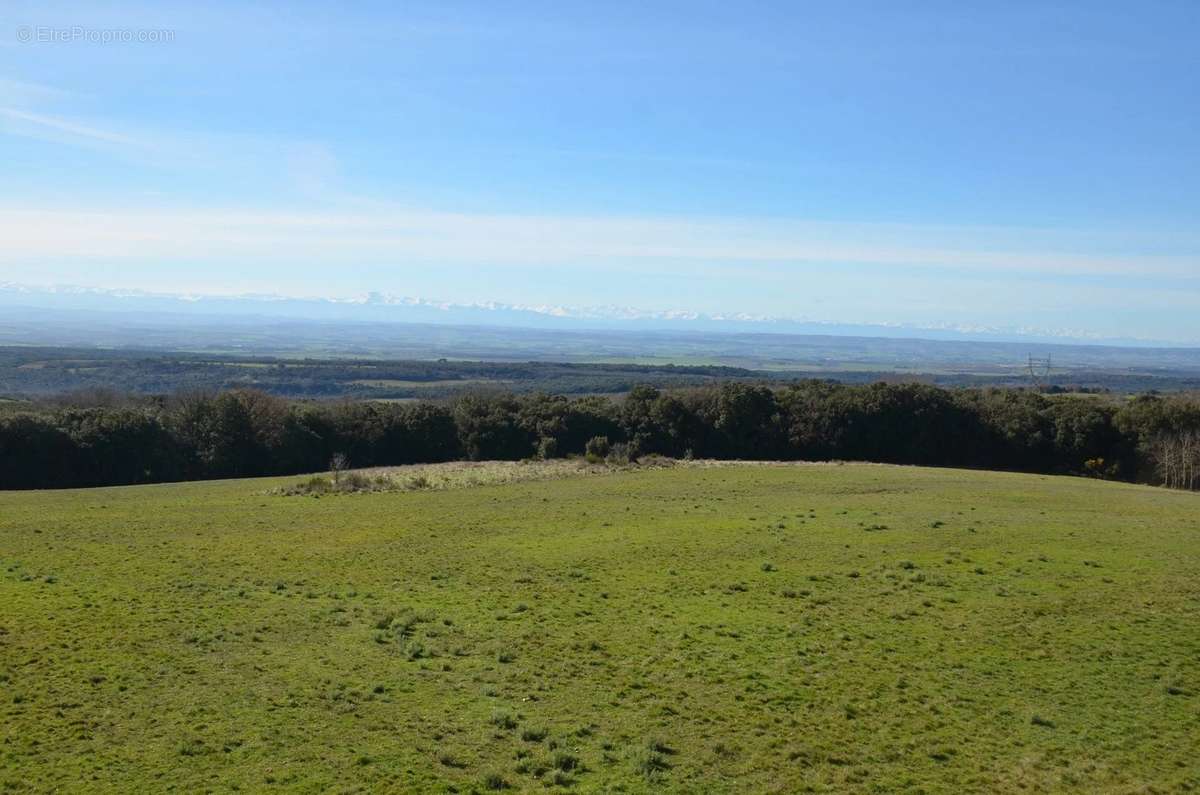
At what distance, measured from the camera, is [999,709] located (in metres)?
15.7

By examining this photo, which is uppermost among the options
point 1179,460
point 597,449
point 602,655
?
point 602,655

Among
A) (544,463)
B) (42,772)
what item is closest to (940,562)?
(42,772)

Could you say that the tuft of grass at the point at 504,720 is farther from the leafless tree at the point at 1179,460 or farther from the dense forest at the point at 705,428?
the leafless tree at the point at 1179,460

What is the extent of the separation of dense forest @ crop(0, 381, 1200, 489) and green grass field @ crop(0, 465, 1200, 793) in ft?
93.0

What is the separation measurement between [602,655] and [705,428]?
50.6 m

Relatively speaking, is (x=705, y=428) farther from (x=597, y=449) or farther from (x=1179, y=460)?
(x=1179, y=460)

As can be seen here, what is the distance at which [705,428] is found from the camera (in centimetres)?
6806

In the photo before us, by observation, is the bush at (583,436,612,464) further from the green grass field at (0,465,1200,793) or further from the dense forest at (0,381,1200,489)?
the green grass field at (0,465,1200,793)

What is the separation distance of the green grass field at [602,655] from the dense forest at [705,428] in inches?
1116

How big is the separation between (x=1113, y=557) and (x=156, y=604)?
86.2 feet

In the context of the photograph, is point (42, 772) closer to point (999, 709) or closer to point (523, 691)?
point (523, 691)

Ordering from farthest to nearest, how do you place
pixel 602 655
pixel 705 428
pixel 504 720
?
pixel 705 428, pixel 602 655, pixel 504 720

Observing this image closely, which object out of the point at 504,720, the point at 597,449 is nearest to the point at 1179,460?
the point at 597,449

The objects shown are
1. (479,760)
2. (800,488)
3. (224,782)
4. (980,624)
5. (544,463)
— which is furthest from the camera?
(544,463)
